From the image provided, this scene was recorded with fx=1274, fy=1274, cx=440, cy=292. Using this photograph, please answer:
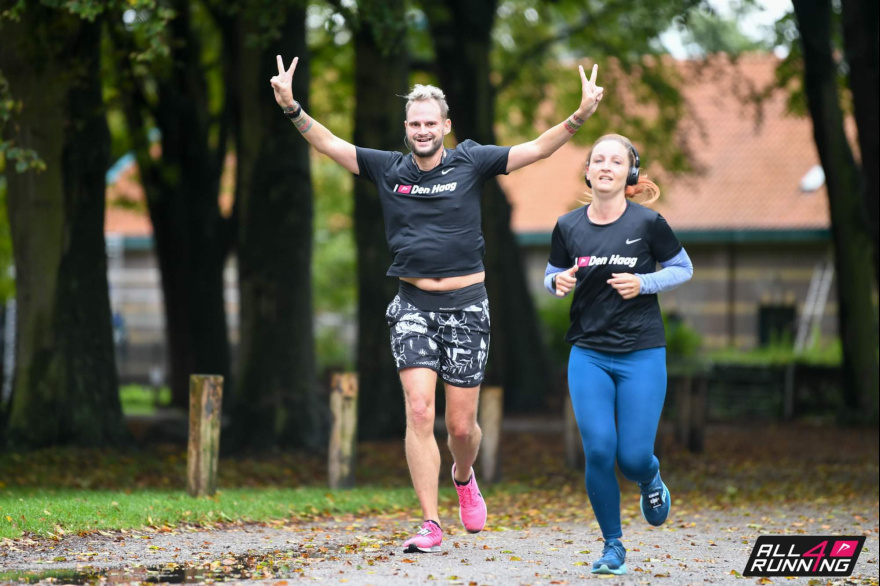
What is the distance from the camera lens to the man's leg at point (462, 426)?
7.16 m

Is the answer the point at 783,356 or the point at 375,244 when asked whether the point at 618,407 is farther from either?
the point at 783,356

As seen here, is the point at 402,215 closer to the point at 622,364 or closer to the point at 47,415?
the point at 622,364

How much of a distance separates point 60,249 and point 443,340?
25.2 ft

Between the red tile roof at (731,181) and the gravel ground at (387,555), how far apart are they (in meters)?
22.1

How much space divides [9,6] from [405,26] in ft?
12.8

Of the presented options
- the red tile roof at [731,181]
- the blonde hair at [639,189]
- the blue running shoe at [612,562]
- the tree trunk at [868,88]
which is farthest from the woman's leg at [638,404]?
the red tile roof at [731,181]

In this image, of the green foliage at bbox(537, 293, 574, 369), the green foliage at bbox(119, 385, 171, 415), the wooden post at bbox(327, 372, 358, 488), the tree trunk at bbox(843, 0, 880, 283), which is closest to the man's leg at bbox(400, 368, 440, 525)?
the wooden post at bbox(327, 372, 358, 488)

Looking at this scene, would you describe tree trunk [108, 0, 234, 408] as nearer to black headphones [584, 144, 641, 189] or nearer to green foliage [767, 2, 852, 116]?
green foliage [767, 2, 852, 116]

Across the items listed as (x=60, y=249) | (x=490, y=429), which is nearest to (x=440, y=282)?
(x=490, y=429)

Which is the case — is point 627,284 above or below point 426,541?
above

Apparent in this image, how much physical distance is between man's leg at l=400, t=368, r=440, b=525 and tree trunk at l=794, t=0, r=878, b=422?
39.2 ft

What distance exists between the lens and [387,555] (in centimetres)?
705

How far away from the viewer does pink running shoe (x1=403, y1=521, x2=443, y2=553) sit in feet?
23.0

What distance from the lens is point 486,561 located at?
6.91 metres
